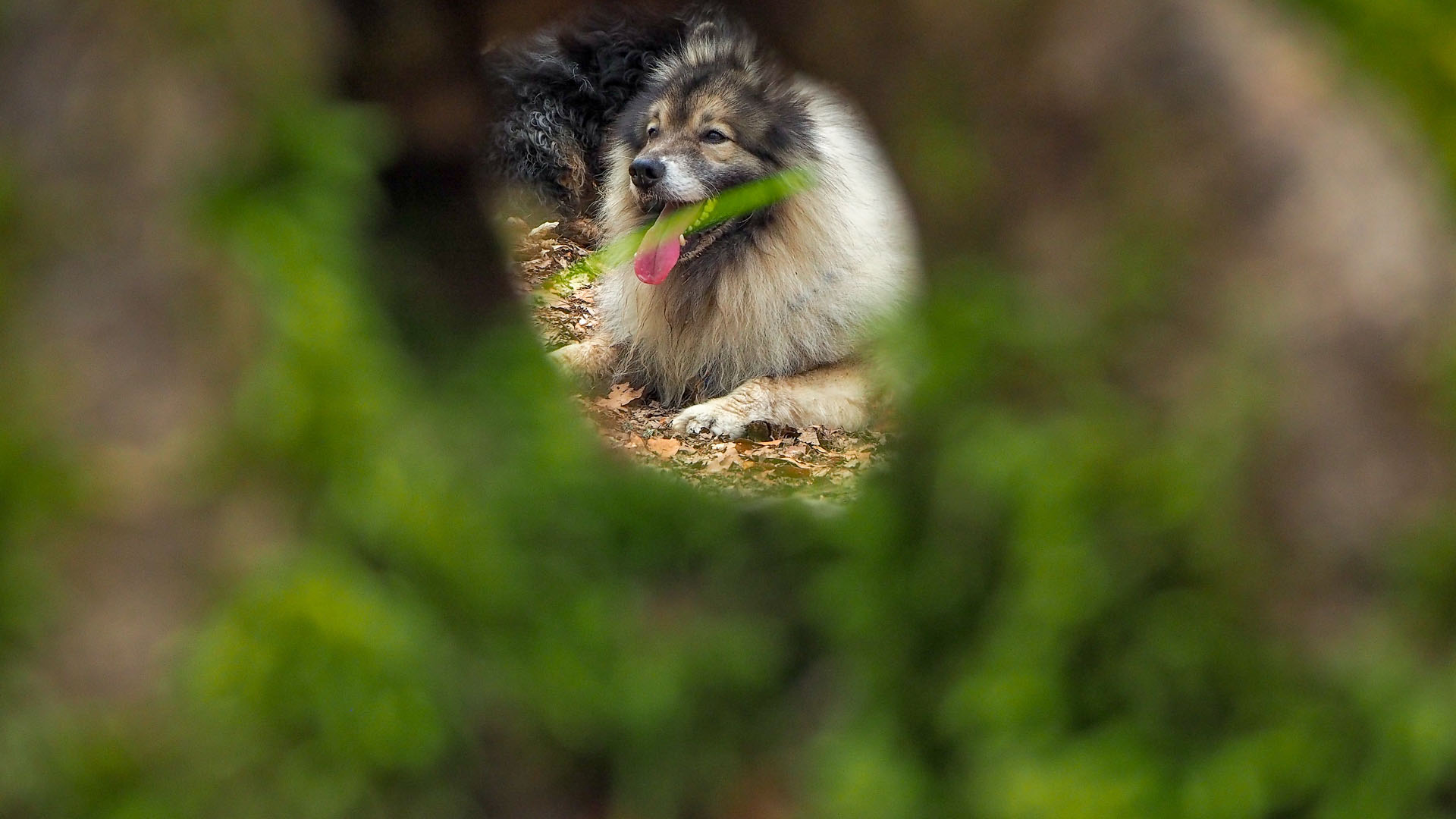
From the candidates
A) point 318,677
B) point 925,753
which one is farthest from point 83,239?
point 925,753

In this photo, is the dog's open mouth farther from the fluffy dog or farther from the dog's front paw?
the dog's front paw

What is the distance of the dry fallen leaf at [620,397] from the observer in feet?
19.6

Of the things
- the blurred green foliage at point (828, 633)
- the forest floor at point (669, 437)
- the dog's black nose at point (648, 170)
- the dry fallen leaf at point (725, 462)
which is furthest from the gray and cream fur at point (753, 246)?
the blurred green foliage at point (828, 633)

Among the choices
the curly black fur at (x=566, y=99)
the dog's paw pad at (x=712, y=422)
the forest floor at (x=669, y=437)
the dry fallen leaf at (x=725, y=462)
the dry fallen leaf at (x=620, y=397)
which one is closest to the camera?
the forest floor at (x=669, y=437)

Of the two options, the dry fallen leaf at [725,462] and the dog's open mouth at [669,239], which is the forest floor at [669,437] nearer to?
the dry fallen leaf at [725,462]

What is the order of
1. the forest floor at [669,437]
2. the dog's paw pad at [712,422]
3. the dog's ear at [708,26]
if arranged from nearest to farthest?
the forest floor at [669,437] → the dog's paw pad at [712,422] → the dog's ear at [708,26]

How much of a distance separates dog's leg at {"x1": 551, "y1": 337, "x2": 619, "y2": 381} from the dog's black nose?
1.02m

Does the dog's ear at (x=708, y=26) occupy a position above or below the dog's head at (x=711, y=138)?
above

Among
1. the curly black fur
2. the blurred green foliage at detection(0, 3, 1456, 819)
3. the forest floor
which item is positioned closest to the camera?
the blurred green foliage at detection(0, 3, 1456, 819)

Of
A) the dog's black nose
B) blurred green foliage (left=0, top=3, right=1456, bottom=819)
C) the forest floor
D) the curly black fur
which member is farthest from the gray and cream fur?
blurred green foliage (left=0, top=3, right=1456, bottom=819)

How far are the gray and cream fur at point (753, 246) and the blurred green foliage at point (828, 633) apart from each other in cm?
350

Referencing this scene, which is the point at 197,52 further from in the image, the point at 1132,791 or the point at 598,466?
the point at 1132,791

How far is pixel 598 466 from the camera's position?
2.05m

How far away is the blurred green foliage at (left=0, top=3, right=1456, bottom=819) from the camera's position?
151 cm
